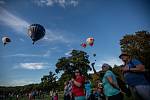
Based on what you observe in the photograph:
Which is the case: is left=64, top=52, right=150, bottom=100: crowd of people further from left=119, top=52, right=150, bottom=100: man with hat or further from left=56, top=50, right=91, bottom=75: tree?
left=56, top=50, right=91, bottom=75: tree

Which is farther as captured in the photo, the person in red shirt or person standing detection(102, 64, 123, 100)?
the person in red shirt

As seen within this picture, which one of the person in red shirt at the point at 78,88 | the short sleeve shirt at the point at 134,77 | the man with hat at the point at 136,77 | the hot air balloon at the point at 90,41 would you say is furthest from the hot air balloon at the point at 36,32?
the short sleeve shirt at the point at 134,77

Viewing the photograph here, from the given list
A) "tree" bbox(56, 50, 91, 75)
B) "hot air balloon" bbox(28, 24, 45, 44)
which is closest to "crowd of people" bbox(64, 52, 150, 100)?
"hot air balloon" bbox(28, 24, 45, 44)

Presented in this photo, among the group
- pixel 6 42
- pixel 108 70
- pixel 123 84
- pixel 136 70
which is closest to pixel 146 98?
pixel 136 70

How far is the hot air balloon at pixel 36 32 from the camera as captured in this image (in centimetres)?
4088

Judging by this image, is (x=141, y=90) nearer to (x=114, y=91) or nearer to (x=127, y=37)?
(x=114, y=91)

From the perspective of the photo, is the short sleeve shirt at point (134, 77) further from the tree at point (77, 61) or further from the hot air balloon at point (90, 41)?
the tree at point (77, 61)

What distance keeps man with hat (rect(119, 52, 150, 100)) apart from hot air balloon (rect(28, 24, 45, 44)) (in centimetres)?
3459

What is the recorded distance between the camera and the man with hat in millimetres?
6258

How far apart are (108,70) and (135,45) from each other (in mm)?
57382

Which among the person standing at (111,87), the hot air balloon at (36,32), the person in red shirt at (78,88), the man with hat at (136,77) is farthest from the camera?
the hot air balloon at (36,32)

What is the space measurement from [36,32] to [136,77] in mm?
35297

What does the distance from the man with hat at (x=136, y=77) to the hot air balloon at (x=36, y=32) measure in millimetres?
34591

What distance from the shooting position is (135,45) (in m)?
63.6
